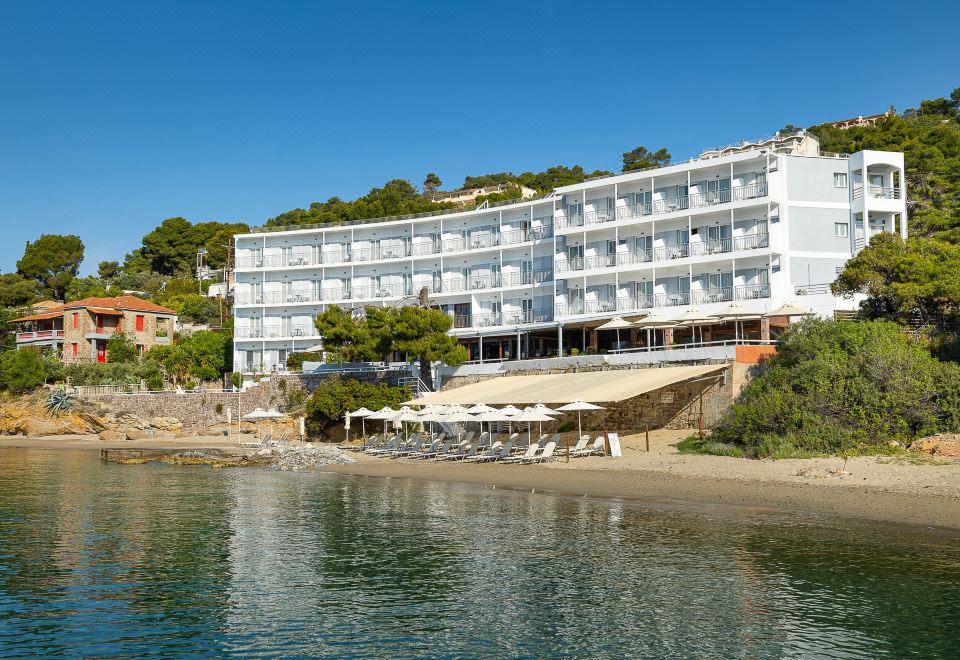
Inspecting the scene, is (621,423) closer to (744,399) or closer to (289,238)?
(744,399)

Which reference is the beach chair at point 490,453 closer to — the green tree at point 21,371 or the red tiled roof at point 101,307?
the green tree at point 21,371

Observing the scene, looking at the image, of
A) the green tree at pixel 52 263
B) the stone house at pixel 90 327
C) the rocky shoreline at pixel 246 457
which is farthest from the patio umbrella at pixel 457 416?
the green tree at pixel 52 263

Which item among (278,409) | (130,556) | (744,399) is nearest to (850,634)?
(130,556)

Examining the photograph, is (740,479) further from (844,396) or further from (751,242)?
(751,242)

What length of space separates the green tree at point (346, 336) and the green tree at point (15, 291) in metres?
55.8

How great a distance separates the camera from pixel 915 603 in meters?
13.1

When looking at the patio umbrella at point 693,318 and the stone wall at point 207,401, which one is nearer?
the patio umbrella at point 693,318

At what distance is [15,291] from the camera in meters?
91.5

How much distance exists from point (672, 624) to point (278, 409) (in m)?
46.3

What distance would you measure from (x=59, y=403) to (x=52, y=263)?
48786 mm

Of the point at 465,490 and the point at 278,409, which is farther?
the point at 278,409

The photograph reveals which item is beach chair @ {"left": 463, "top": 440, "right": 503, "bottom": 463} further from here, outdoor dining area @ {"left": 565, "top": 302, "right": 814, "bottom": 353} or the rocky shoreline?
outdoor dining area @ {"left": 565, "top": 302, "right": 814, "bottom": 353}

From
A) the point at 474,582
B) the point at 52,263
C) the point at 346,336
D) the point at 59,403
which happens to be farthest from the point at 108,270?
the point at 474,582

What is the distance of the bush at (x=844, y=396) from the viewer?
90.0 ft
